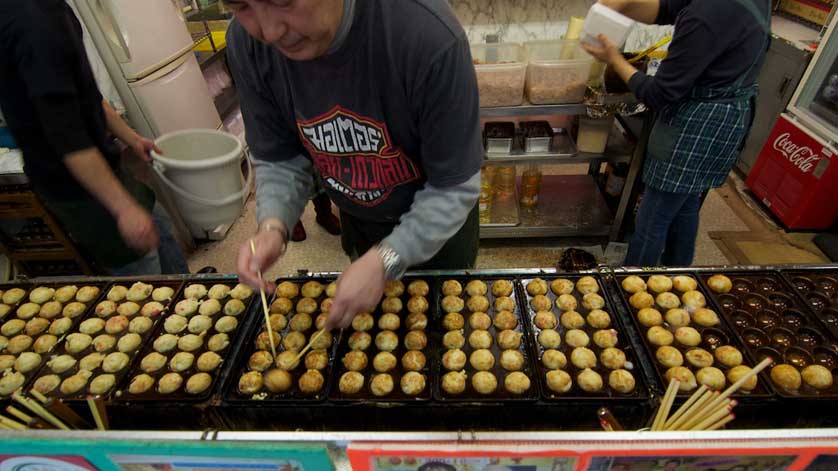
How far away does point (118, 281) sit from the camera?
157 centimetres

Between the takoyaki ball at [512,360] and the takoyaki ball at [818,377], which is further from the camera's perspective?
the takoyaki ball at [512,360]

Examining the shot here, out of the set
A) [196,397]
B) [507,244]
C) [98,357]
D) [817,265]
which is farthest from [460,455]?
[507,244]

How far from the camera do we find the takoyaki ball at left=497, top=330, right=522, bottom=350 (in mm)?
1268

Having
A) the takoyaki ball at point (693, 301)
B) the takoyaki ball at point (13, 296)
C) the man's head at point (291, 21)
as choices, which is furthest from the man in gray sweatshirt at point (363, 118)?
the takoyaki ball at point (13, 296)

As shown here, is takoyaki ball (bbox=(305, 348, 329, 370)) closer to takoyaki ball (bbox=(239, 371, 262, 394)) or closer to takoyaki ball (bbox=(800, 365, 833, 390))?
takoyaki ball (bbox=(239, 371, 262, 394))

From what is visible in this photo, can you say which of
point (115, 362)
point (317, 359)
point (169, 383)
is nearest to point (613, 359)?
point (317, 359)

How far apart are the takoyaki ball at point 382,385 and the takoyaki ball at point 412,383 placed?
0.03m

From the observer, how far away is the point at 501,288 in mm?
1418

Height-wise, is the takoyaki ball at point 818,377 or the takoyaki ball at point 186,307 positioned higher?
the takoyaki ball at point 818,377

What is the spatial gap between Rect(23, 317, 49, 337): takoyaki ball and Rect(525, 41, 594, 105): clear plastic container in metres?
2.52

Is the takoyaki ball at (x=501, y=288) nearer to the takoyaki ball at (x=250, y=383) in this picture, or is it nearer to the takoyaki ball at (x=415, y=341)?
the takoyaki ball at (x=415, y=341)

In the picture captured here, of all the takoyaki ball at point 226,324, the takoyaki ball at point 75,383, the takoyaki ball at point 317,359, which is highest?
the takoyaki ball at point 317,359

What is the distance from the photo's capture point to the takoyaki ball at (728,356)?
1147 millimetres

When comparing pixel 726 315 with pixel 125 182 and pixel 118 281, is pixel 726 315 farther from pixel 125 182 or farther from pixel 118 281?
pixel 125 182
